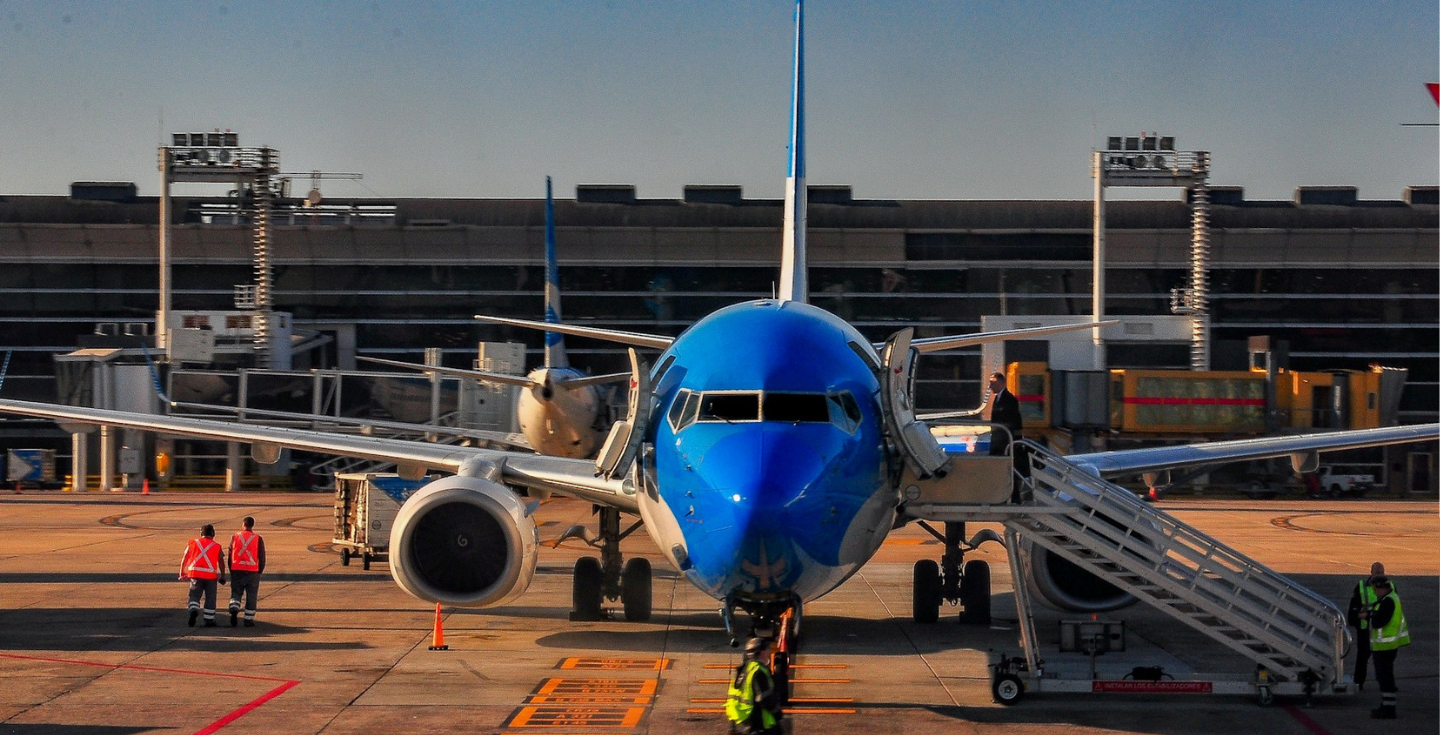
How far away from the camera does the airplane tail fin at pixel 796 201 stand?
24.0 m

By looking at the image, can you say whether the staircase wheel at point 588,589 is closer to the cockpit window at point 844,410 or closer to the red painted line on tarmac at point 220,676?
the red painted line on tarmac at point 220,676

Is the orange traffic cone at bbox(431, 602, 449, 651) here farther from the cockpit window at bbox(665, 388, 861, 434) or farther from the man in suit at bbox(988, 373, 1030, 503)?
the man in suit at bbox(988, 373, 1030, 503)

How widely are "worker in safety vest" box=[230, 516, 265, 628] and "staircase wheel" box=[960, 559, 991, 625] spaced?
10595 millimetres

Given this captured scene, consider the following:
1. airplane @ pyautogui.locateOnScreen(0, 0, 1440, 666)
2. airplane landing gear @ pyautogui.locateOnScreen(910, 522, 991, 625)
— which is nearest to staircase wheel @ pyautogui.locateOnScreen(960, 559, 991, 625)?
airplane landing gear @ pyautogui.locateOnScreen(910, 522, 991, 625)

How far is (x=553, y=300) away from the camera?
40.1 metres

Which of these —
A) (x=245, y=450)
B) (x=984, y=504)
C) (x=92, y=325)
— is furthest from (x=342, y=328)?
(x=984, y=504)

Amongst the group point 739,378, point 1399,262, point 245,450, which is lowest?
point 245,450

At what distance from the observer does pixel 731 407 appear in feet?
46.1

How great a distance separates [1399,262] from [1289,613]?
186 ft

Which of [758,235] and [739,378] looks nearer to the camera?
[739,378]

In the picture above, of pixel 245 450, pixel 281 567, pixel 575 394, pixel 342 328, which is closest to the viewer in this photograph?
pixel 281 567

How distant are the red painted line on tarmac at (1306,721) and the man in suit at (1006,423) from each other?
367cm

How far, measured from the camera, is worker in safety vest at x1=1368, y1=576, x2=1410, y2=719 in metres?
14.8

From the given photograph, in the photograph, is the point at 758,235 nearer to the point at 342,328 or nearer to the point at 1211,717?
the point at 342,328
